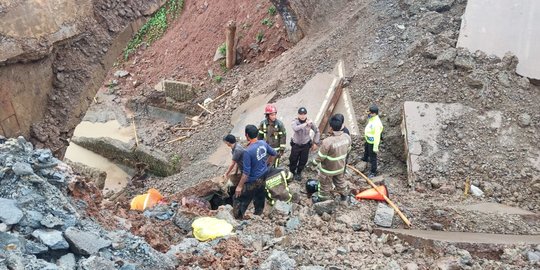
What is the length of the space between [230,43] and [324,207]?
304 inches

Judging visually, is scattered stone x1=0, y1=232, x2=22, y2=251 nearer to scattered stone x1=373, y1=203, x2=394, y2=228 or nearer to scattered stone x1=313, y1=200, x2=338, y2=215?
scattered stone x1=313, y1=200, x2=338, y2=215

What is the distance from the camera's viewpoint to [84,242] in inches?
186

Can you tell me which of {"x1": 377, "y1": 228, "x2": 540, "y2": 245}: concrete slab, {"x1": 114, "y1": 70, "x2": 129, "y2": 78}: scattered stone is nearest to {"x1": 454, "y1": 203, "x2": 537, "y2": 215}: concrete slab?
{"x1": 377, "y1": 228, "x2": 540, "y2": 245}: concrete slab

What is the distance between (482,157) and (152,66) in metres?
9.94

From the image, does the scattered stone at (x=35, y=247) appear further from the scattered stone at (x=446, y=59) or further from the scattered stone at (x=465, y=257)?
the scattered stone at (x=446, y=59)

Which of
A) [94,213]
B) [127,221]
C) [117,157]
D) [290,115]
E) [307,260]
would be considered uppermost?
[94,213]

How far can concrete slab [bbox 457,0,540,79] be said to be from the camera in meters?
9.80

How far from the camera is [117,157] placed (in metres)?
12.5

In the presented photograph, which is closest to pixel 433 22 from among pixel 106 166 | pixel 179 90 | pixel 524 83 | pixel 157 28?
pixel 524 83

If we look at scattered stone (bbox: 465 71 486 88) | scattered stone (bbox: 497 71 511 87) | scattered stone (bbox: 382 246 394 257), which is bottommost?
scattered stone (bbox: 497 71 511 87)

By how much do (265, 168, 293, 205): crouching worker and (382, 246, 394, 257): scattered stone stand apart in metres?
1.40

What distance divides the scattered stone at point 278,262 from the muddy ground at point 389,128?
4.2 inches

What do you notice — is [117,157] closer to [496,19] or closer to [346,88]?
[346,88]

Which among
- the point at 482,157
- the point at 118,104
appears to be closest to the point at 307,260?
the point at 482,157
